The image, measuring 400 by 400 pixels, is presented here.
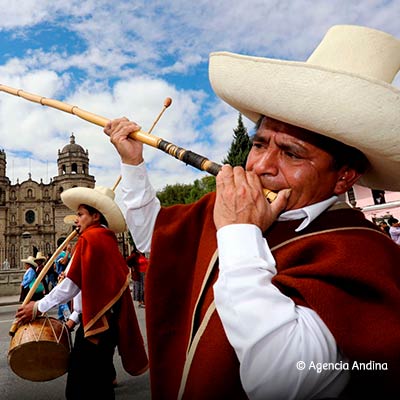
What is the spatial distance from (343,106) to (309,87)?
144 millimetres

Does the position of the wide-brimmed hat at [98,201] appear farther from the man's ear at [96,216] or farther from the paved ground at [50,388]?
the paved ground at [50,388]

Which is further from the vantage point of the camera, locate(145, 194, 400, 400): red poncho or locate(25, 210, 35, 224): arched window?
locate(25, 210, 35, 224): arched window

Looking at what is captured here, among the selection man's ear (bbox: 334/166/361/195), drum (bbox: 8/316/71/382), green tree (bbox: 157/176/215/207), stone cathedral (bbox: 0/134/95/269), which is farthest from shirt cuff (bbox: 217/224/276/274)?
stone cathedral (bbox: 0/134/95/269)

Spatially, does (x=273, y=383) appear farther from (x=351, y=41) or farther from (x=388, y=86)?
(x=351, y=41)

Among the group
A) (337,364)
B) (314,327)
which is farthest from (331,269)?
(337,364)

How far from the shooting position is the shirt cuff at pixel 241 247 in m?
1.28

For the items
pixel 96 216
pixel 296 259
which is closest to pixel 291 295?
pixel 296 259

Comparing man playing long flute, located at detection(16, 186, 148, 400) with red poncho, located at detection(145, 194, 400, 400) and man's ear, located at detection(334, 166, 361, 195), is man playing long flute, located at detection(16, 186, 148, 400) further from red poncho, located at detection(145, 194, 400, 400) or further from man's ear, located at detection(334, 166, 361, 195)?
man's ear, located at detection(334, 166, 361, 195)

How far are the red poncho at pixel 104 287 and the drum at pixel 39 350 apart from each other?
0.92 feet

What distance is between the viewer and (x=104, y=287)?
13.1 ft

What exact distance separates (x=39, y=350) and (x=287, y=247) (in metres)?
2.97

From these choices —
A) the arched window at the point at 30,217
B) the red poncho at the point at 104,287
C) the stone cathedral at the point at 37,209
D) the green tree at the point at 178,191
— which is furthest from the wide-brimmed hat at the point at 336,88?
the arched window at the point at 30,217

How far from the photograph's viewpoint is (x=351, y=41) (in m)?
1.63

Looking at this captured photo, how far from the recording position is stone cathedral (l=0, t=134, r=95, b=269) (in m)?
65.5
